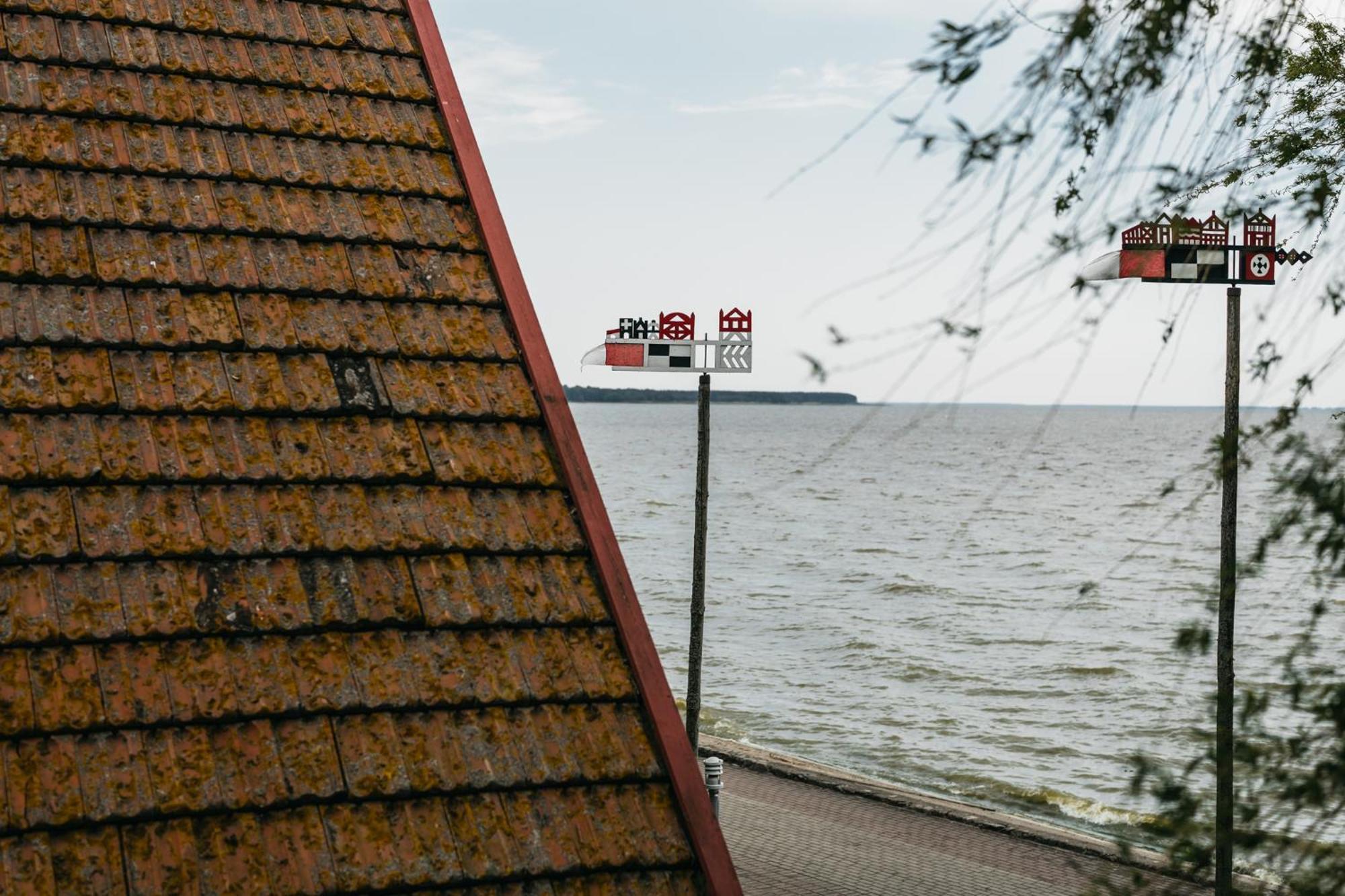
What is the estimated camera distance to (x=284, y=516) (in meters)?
3.46

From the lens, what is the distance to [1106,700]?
23062 millimetres

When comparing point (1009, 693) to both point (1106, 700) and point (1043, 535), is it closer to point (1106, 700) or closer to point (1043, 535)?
point (1106, 700)

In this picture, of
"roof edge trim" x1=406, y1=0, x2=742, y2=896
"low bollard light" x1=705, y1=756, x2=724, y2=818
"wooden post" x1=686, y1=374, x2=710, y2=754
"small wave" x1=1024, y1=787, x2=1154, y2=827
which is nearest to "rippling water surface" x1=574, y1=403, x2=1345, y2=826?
"small wave" x1=1024, y1=787, x2=1154, y2=827

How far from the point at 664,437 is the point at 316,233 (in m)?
148

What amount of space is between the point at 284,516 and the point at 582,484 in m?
0.84

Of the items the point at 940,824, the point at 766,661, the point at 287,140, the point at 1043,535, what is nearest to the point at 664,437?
the point at 1043,535

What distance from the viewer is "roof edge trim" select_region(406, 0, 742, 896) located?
3.31m

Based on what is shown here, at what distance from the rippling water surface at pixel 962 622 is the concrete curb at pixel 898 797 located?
135 cm

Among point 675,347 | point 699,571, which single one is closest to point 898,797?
point 699,571

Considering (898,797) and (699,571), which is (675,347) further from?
(898,797)

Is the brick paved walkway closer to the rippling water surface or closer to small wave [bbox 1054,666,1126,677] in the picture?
the rippling water surface

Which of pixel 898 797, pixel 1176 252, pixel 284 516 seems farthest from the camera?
pixel 898 797

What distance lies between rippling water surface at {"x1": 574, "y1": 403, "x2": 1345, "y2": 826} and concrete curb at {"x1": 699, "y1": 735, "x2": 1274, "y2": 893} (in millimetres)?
1346

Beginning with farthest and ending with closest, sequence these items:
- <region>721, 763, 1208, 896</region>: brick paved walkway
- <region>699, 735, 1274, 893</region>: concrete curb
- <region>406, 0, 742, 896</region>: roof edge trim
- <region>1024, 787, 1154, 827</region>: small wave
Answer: <region>1024, 787, 1154, 827</region>: small wave
<region>699, 735, 1274, 893</region>: concrete curb
<region>721, 763, 1208, 896</region>: brick paved walkway
<region>406, 0, 742, 896</region>: roof edge trim
